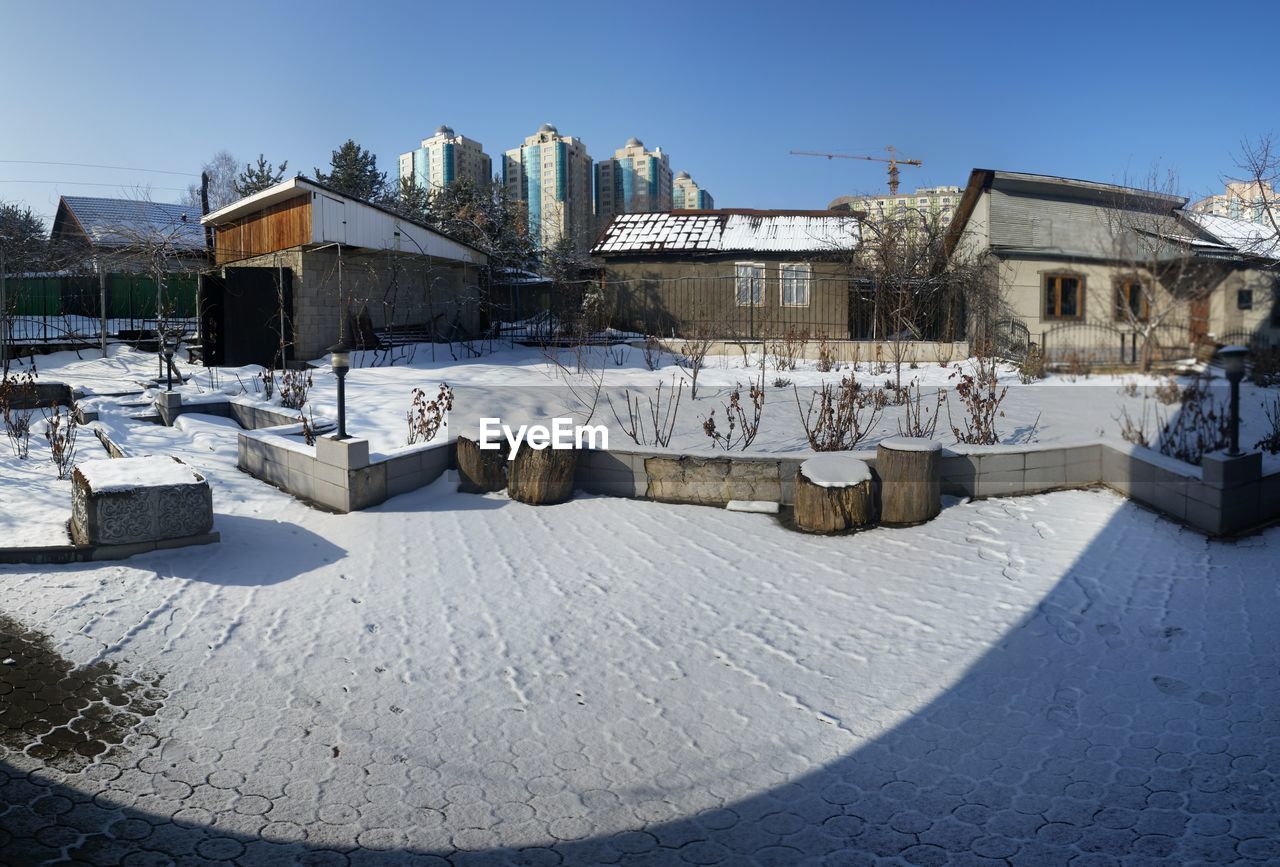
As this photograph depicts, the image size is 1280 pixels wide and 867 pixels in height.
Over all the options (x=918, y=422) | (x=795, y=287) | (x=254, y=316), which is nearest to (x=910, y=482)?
(x=918, y=422)

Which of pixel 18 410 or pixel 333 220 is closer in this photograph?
pixel 18 410

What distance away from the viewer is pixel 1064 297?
12.8ft

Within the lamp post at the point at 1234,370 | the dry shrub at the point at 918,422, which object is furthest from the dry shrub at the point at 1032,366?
the dry shrub at the point at 918,422

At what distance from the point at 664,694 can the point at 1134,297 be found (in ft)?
8.67

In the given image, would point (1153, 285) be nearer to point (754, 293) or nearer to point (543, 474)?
point (543, 474)

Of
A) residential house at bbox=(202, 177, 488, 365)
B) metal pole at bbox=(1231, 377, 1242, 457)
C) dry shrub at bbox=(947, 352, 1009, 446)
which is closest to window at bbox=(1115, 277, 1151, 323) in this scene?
metal pole at bbox=(1231, 377, 1242, 457)

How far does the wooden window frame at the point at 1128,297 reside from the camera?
3.64m

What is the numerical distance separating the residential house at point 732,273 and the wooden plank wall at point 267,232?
6.76m

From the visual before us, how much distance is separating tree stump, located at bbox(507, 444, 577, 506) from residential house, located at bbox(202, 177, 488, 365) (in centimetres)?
835

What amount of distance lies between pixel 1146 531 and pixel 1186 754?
2.73m

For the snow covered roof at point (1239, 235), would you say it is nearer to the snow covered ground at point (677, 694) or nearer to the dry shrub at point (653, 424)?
the snow covered ground at point (677, 694)

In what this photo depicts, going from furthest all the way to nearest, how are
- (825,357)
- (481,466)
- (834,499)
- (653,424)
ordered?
(825,357)
(653,424)
(481,466)
(834,499)

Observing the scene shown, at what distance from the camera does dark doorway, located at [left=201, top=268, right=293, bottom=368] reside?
14.1 m

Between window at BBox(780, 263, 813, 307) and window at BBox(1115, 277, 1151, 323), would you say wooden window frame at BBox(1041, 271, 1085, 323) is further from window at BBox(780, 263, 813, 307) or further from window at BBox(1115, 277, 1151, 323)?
window at BBox(780, 263, 813, 307)
